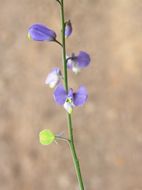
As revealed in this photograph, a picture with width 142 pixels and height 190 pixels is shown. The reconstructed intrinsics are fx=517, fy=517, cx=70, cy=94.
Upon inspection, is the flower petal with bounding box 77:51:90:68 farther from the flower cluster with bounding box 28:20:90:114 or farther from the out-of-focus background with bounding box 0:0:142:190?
the out-of-focus background with bounding box 0:0:142:190

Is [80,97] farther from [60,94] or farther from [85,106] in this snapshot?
[85,106]

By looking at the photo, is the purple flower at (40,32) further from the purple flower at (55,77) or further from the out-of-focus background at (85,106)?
the out-of-focus background at (85,106)

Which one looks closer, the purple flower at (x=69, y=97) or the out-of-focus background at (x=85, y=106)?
the purple flower at (x=69, y=97)

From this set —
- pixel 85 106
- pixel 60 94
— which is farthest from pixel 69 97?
pixel 85 106

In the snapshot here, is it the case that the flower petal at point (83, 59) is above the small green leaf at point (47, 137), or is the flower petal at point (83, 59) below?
above

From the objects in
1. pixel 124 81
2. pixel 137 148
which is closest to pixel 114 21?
pixel 124 81

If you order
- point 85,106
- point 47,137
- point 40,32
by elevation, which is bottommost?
point 47,137

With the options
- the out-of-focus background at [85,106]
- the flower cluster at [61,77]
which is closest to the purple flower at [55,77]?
the flower cluster at [61,77]
